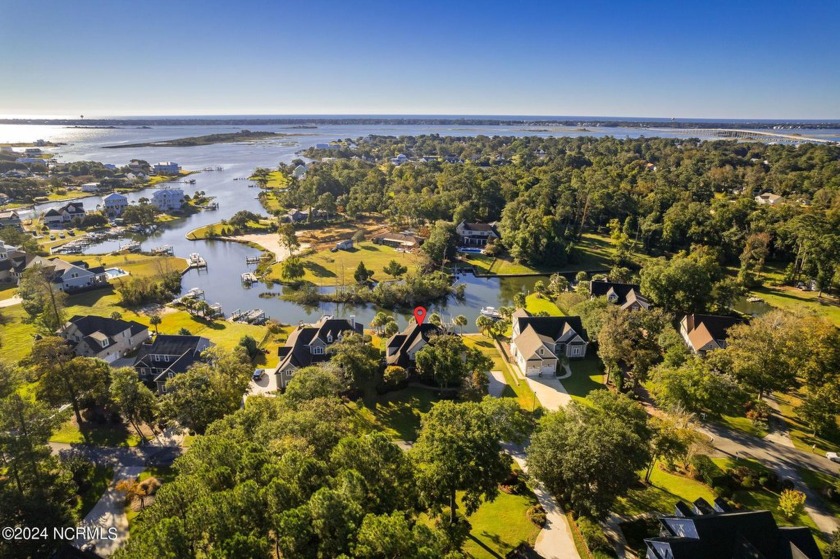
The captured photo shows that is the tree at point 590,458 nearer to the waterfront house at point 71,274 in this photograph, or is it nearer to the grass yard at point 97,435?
the grass yard at point 97,435

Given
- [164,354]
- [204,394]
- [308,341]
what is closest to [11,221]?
[164,354]

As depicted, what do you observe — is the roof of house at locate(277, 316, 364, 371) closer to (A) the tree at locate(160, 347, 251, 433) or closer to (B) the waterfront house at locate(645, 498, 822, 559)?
(A) the tree at locate(160, 347, 251, 433)

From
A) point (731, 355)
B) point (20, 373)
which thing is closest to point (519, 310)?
point (731, 355)

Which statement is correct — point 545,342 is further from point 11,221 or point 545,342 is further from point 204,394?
point 11,221

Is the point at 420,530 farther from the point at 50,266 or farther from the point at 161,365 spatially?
the point at 50,266

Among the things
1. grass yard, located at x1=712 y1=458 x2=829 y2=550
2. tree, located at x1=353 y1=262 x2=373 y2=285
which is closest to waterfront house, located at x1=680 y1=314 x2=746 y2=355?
grass yard, located at x1=712 y1=458 x2=829 y2=550
